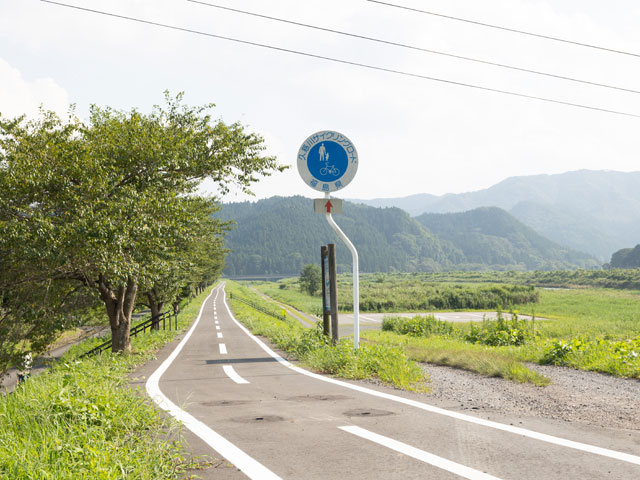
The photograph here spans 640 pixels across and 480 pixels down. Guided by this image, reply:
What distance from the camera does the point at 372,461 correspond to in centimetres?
→ 337

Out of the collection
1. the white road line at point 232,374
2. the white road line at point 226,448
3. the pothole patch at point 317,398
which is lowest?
the white road line at point 232,374

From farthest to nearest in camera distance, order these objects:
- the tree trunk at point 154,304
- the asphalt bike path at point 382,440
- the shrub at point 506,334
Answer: the tree trunk at point 154,304, the shrub at point 506,334, the asphalt bike path at point 382,440

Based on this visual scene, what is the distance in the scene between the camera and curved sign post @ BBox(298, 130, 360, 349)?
9.07 meters

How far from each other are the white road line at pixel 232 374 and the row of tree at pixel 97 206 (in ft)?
13.0

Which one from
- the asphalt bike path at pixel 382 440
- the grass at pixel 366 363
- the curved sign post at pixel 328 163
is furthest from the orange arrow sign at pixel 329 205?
the asphalt bike path at pixel 382 440

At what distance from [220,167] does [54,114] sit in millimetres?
5590

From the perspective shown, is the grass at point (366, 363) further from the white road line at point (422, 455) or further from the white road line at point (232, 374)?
the white road line at point (422, 455)

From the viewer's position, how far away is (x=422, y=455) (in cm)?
348

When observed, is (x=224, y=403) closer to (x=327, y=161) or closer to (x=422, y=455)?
(x=422, y=455)

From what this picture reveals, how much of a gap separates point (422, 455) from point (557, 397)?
9.79ft

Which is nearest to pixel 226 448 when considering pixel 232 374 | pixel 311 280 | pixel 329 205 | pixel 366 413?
pixel 366 413

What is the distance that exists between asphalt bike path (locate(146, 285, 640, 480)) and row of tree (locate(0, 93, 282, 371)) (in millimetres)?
6417

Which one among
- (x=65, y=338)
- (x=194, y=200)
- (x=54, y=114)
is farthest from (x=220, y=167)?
(x=65, y=338)

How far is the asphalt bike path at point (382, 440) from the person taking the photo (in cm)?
318
